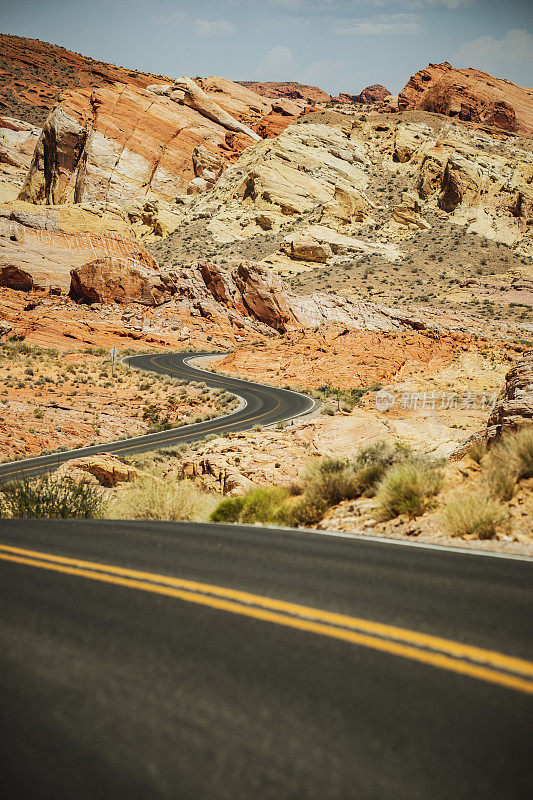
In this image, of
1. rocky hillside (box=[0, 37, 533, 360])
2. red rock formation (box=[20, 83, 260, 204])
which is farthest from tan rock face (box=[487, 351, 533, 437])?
red rock formation (box=[20, 83, 260, 204])

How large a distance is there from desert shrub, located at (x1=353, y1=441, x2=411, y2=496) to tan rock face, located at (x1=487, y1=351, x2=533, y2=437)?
6.71 feet

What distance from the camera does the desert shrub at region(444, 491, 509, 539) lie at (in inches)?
245

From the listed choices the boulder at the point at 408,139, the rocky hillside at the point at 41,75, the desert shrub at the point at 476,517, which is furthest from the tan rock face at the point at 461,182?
the rocky hillside at the point at 41,75

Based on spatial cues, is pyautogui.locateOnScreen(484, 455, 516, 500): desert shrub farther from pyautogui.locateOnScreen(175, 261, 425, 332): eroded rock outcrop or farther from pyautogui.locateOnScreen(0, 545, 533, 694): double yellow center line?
pyautogui.locateOnScreen(175, 261, 425, 332): eroded rock outcrop

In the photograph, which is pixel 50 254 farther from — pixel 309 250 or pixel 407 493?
pixel 407 493

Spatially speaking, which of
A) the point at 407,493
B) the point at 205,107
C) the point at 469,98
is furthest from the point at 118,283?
the point at 469,98

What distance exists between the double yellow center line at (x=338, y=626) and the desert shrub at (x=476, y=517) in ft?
11.7

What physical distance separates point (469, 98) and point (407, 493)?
126170 millimetres

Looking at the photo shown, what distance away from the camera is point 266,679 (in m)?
2.71

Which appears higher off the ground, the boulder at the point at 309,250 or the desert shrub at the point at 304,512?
the boulder at the point at 309,250

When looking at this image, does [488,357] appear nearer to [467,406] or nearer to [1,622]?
[467,406]

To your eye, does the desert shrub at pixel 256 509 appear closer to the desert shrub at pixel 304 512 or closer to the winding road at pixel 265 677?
the desert shrub at pixel 304 512

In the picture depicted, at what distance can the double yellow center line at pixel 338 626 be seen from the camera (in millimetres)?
2773

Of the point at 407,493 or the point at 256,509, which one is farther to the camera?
the point at 256,509
